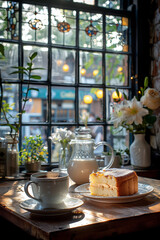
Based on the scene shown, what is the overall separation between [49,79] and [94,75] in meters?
0.39

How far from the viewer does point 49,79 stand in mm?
2268

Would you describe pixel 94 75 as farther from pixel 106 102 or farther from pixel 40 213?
pixel 40 213

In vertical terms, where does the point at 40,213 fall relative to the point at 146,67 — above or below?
below

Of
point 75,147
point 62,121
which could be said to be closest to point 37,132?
point 62,121

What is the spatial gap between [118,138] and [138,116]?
63cm

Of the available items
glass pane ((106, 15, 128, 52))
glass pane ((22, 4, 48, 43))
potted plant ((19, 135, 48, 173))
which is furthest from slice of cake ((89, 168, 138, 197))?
glass pane ((106, 15, 128, 52))

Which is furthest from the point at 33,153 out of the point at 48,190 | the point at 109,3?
the point at 109,3

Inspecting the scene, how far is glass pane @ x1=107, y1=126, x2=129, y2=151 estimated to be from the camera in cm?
248

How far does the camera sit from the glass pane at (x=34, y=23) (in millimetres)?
2223

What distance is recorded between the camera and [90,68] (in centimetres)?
243

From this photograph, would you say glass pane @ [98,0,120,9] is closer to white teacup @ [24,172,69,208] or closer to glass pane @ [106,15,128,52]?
glass pane @ [106,15,128,52]

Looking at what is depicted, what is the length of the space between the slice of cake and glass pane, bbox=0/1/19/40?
139 cm

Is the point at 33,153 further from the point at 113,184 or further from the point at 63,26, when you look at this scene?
the point at 63,26

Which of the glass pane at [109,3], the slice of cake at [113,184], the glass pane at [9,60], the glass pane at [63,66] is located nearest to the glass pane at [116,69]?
the glass pane at [63,66]
